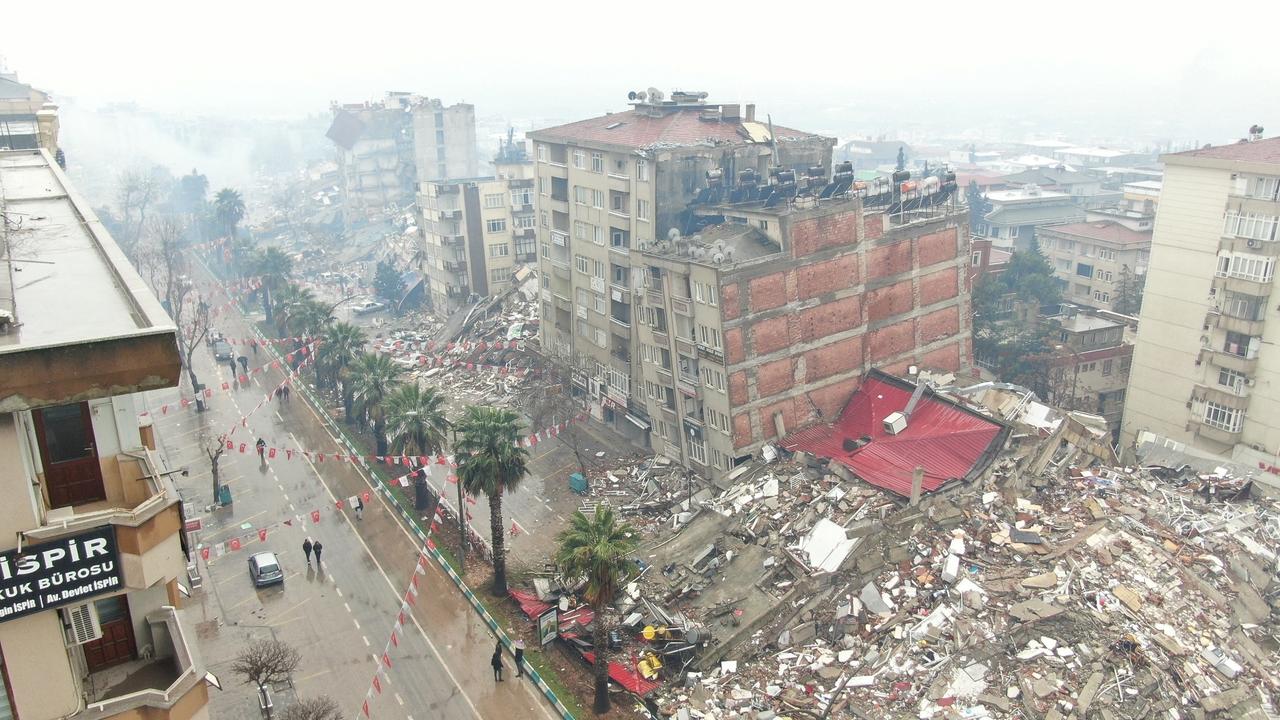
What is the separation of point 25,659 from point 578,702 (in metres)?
Result: 26.3

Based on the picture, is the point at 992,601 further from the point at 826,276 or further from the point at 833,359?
the point at 826,276

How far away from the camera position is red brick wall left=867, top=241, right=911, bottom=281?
2037 inches

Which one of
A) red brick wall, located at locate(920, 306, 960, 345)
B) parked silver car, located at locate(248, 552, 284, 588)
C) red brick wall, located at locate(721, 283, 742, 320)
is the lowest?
parked silver car, located at locate(248, 552, 284, 588)

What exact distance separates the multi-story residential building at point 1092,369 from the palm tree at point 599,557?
142 feet

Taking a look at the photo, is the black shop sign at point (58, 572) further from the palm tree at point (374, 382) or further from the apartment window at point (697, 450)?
the apartment window at point (697, 450)

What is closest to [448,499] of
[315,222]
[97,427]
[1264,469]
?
[97,427]

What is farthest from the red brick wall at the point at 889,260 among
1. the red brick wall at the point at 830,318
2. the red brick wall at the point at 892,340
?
the red brick wall at the point at 892,340

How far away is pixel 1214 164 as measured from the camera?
50.0 meters

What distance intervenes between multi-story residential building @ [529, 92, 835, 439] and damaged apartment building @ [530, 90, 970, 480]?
0.46 feet

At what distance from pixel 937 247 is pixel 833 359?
10583 mm

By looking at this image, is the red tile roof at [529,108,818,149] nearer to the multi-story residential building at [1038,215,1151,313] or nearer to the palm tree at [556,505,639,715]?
the palm tree at [556,505,639,715]

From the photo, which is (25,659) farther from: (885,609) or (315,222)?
(315,222)

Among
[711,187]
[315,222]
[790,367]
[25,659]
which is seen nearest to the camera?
[25,659]

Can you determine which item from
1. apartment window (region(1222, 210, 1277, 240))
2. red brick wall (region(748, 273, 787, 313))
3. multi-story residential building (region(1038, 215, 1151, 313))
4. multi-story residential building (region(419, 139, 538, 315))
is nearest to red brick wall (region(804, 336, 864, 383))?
red brick wall (region(748, 273, 787, 313))
